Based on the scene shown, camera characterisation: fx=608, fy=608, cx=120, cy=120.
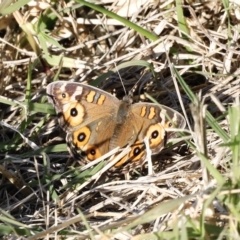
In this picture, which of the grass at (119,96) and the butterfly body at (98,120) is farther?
the butterfly body at (98,120)

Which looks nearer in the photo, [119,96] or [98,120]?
[98,120]

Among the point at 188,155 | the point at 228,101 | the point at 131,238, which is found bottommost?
the point at 131,238

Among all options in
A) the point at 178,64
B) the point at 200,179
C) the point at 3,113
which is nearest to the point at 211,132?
the point at 200,179

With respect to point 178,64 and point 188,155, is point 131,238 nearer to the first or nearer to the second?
point 188,155

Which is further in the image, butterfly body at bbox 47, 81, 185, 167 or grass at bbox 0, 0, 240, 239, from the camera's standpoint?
butterfly body at bbox 47, 81, 185, 167

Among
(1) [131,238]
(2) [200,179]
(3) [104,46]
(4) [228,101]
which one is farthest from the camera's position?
(3) [104,46]
